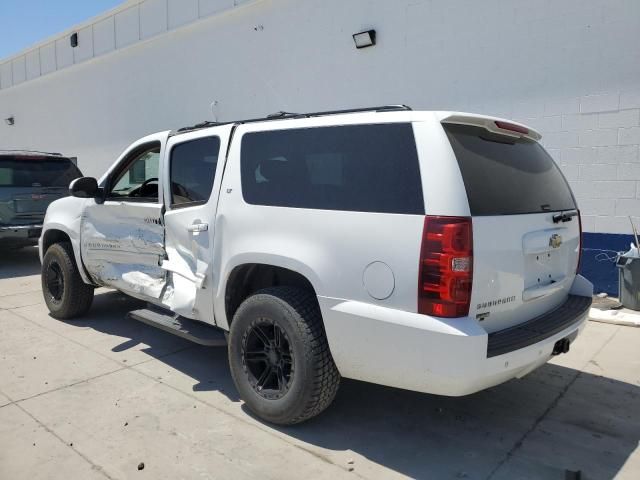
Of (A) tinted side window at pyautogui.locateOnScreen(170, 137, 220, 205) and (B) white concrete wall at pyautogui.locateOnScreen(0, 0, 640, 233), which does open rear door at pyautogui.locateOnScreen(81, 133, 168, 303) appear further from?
(B) white concrete wall at pyautogui.locateOnScreen(0, 0, 640, 233)

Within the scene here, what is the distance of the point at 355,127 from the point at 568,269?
5.74 feet

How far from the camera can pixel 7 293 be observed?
23.4ft

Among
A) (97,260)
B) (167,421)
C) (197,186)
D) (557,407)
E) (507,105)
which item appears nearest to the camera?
(167,421)

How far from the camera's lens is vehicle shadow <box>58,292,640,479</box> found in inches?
115

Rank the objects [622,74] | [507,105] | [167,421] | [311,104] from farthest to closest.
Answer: [311,104]
[507,105]
[622,74]
[167,421]

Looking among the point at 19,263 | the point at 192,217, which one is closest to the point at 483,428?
the point at 192,217

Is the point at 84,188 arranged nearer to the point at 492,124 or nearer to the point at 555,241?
the point at 492,124

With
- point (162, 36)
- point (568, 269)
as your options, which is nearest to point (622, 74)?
point (568, 269)

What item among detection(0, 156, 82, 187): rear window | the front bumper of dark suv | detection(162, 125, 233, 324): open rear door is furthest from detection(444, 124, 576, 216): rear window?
detection(0, 156, 82, 187): rear window

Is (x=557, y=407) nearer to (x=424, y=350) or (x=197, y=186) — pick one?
(x=424, y=350)

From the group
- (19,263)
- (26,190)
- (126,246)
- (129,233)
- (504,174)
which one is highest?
(504,174)

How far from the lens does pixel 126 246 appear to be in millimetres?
4664

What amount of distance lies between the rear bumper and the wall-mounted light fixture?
5.90 metres

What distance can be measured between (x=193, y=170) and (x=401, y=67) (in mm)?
4599
